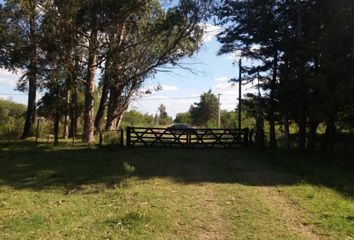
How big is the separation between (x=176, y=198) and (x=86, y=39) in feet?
54.8

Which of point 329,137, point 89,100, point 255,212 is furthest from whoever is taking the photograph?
point 89,100

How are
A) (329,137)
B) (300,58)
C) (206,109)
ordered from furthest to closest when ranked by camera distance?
(206,109)
(329,137)
(300,58)

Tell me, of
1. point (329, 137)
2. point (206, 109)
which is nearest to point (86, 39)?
point (329, 137)

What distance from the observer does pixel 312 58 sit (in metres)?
20.5

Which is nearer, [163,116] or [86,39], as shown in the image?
[86,39]

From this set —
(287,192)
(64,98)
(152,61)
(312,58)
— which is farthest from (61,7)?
(287,192)

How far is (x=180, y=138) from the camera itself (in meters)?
25.9

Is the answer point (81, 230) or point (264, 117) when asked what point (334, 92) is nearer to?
point (264, 117)

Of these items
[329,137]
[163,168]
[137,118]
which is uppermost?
[137,118]

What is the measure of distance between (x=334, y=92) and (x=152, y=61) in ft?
50.2

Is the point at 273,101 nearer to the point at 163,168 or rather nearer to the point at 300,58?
the point at 300,58

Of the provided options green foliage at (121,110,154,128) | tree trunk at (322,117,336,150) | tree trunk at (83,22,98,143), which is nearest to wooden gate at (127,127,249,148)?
tree trunk at (83,22,98,143)

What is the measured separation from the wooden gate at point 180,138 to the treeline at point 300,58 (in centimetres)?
223

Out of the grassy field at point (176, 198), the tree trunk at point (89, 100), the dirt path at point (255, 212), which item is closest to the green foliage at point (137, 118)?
the tree trunk at point (89, 100)
